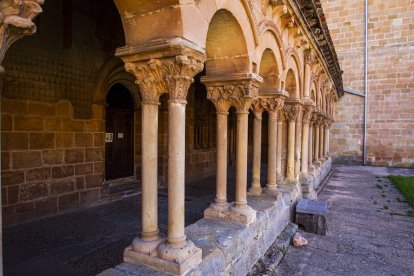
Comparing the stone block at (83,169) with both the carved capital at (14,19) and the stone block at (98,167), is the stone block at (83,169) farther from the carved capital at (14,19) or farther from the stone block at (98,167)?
the carved capital at (14,19)

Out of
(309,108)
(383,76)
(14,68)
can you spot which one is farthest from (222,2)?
(383,76)

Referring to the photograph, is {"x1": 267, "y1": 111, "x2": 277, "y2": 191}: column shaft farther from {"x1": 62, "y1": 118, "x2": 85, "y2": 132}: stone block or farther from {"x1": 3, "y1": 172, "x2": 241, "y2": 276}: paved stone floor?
{"x1": 62, "y1": 118, "x2": 85, "y2": 132}: stone block

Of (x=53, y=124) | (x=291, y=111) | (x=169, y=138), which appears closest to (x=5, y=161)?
(x=53, y=124)

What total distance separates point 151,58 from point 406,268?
4035mm

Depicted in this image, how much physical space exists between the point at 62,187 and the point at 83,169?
50 cm

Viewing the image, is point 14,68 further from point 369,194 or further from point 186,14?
point 369,194

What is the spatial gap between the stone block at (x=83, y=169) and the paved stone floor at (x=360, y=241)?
3710 mm

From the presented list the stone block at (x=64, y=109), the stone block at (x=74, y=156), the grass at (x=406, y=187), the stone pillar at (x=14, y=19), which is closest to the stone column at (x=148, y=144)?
the stone pillar at (x=14, y=19)

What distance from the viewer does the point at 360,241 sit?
4637 millimetres

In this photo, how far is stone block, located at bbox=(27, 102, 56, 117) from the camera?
4500 millimetres

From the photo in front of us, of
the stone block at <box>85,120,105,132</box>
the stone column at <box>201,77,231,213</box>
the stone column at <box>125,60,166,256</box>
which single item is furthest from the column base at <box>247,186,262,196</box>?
the stone block at <box>85,120,105,132</box>

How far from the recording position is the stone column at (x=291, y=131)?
6235 millimetres

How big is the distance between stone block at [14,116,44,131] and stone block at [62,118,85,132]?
401mm

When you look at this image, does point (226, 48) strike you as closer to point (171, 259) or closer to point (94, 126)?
point (171, 259)
